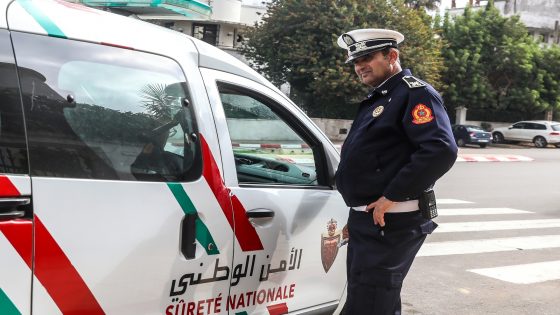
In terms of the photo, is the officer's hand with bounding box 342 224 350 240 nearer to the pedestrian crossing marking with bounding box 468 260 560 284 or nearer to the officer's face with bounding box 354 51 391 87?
the officer's face with bounding box 354 51 391 87

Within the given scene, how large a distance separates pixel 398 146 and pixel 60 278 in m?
1.48

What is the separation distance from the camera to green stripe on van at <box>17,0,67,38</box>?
195 cm

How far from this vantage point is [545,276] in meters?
5.58

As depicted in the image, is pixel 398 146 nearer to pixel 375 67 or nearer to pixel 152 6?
pixel 375 67

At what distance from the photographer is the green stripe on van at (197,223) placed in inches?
88.0

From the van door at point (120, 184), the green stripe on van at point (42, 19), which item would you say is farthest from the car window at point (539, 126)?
the green stripe on van at point (42, 19)

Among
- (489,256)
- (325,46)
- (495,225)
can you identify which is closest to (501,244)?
(489,256)

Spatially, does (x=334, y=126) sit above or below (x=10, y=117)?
below

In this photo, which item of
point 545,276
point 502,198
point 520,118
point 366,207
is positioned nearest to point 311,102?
point 520,118

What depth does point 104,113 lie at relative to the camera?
212cm

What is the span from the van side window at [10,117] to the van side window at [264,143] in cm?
95

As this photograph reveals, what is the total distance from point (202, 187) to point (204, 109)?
35 centimetres

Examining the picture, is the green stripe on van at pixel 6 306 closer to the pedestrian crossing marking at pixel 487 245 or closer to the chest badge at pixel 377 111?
the chest badge at pixel 377 111

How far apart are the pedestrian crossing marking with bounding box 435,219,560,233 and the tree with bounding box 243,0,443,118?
16470 mm
